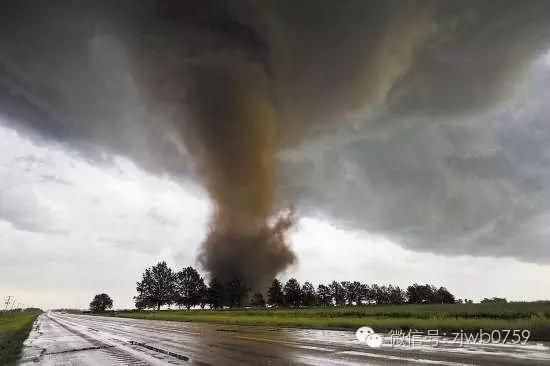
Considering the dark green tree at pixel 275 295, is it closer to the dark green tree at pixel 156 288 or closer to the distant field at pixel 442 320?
the dark green tree at pixel 156 288

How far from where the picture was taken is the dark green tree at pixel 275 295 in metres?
177

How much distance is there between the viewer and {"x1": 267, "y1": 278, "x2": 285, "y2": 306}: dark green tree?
177 metres

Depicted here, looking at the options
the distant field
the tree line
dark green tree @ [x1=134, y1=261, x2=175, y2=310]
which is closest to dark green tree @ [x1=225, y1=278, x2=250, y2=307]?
the tree line

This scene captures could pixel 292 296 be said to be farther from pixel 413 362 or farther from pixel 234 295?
pixel 413 362

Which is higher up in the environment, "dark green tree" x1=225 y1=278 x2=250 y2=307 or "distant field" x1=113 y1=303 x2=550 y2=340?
"dark green tree" x1=225 y1=278 x2=250 y2=307

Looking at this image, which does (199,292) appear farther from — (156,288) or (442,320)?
(442,320)

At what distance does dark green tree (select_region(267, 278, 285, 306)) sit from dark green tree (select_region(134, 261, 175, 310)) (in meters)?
46.3

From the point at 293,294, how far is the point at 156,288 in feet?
210

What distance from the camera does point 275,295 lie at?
177500mm

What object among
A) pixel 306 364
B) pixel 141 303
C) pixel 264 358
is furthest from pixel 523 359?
pixel 141 303

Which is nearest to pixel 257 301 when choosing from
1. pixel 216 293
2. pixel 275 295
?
pixel 275 295

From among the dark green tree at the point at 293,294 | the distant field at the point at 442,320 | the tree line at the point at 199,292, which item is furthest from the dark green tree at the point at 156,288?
the distant field at the point at 442,320

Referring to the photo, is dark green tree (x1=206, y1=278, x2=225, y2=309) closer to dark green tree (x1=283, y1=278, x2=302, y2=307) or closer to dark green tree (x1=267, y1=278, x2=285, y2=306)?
dark green tree (x1=267, y1=278, x2=285, y2=306)

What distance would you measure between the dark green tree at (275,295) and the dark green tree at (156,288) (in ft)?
152
